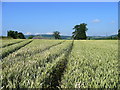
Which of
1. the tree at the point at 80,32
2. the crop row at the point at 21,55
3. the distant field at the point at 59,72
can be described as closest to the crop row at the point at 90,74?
the distant field at the point at 59,72

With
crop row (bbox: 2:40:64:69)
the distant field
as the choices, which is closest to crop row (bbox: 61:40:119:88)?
the distant field

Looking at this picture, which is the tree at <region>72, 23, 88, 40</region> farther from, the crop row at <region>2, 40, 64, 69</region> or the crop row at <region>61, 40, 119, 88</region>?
the crop row at <region>61, 40, 119, 88</region>

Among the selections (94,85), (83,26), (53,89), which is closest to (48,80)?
(53,89)

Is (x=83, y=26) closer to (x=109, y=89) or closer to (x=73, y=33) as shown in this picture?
(x=73, y=33)

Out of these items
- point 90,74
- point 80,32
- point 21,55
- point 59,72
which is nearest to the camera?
point 90,74

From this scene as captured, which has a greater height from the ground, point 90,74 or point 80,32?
point 80,32

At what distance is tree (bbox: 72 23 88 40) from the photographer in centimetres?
7304

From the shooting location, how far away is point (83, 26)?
259 feet

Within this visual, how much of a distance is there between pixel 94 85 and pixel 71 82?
363 mm

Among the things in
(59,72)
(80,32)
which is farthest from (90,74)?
(80,32)

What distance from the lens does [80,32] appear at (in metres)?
75.4

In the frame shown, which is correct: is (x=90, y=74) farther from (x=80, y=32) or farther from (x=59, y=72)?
(x=80, y=32)

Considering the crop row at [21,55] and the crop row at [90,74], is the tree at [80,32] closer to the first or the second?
the crop row at [21,55]

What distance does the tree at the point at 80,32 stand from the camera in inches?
2876
